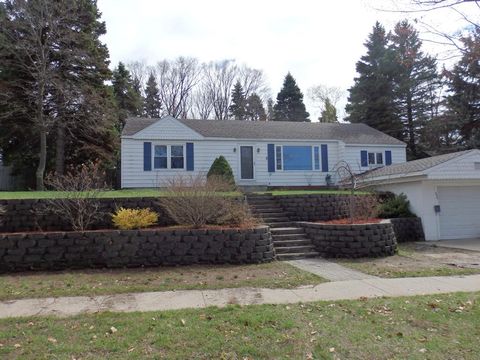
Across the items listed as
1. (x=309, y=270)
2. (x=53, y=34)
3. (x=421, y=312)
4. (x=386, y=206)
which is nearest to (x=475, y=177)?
(x=386, y=206)

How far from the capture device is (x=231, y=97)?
4625cm

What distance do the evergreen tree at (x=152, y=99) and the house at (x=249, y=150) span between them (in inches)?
864

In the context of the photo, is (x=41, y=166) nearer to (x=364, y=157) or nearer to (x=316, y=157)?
(x=316, y=157)

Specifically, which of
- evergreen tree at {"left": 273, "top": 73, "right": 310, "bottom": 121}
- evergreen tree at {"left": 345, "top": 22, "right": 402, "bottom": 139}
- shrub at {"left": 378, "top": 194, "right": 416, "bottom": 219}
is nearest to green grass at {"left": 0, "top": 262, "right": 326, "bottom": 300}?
shrub at {"left": 378, "top": 194, "right": 416, "bottom": 219}

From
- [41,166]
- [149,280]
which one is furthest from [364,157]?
[149,280]

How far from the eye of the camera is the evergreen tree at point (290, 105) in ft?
150

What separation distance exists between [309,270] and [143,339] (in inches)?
197

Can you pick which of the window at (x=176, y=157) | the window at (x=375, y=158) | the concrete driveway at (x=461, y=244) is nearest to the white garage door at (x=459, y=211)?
the concrete driveway at (x=461, y=244)

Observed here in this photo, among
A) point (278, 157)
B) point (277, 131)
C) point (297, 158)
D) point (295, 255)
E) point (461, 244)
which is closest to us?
point (295, 255)

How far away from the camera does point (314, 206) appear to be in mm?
14047

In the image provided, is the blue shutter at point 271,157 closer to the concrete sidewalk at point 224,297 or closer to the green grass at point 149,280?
the green grass at point 149,280

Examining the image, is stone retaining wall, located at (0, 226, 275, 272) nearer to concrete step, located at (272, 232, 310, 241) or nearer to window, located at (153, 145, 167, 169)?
concrete step, located at (272, 232, 310, 241)

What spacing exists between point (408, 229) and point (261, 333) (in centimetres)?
1153

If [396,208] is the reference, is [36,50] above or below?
above
